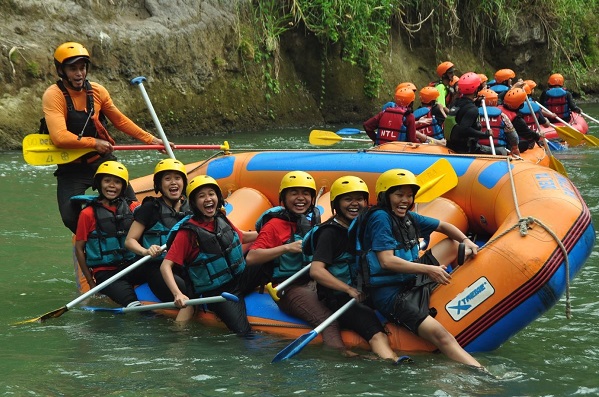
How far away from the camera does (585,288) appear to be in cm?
709

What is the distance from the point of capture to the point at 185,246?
6.03 meters

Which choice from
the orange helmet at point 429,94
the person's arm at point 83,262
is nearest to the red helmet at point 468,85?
the orange helmet at point 429,94

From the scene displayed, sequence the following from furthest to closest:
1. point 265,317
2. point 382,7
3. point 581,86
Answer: point 581,86, point 382,7, point 265,317

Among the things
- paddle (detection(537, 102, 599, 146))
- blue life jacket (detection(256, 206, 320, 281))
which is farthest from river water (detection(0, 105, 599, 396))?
paddle (detection(537, 102, 599, 146))

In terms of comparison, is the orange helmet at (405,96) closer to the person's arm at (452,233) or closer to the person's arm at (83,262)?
the person's arm at (83,262)

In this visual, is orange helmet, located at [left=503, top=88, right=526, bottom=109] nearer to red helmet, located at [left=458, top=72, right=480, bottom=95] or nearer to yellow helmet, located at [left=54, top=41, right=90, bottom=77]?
red helmet, located at [left=458, top=72, right=480, bottom=95]

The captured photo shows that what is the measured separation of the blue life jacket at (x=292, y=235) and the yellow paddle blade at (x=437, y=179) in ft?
3.07

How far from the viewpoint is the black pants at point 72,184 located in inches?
274

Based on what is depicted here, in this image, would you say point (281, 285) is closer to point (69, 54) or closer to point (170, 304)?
point (170, 304)

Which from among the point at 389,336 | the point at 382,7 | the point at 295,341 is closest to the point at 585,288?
the point at 389,336

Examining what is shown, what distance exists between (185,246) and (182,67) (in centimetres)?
948

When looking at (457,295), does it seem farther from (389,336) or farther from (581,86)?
(581,86)

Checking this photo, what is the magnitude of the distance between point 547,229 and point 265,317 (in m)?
1.76

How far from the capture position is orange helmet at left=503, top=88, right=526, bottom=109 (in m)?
11.2
